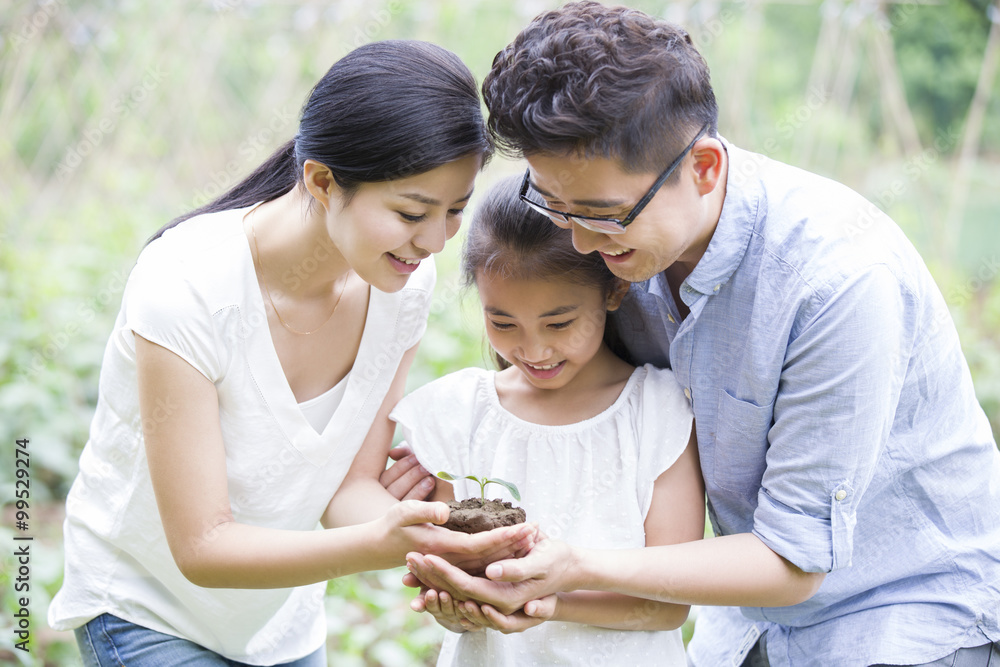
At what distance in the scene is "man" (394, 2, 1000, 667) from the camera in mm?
1761

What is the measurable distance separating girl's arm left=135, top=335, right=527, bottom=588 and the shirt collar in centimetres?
84

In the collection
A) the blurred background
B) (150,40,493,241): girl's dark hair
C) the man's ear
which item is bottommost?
the blurred background

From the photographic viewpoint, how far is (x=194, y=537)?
2.02m

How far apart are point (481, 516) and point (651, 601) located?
517 mm

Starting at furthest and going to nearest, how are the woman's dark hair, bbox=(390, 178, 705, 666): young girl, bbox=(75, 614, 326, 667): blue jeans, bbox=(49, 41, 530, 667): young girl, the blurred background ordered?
the blurred background < bbox=(75, 614, 326, 667): blue jeans < bbox=(390, 178, 705, 666): young girl < bbox=(49, 41, 530, 667): young girl < the woman's dark hair

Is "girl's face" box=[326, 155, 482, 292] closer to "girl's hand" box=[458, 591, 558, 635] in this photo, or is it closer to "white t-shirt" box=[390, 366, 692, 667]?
"white t-shirt" box=[390, 366, 692, 667]

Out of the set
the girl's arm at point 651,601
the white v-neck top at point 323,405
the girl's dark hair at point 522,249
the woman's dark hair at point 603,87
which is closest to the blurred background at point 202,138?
the white v-neck top at point 323,405

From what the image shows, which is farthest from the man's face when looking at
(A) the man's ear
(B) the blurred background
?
(B) the blurred background

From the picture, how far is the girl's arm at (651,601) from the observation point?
75.4 inches

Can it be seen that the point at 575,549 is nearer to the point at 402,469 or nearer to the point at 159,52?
the point at 402,469

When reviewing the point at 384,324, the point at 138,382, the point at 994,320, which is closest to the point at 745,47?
the point at 994,320

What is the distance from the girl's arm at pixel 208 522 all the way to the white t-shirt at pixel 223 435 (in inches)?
1.6

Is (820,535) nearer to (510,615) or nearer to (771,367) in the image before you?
(771,367)

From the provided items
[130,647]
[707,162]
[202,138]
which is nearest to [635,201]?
[707,162]
